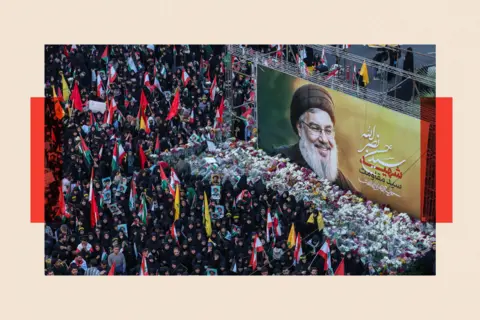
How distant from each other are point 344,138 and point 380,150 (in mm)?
1052

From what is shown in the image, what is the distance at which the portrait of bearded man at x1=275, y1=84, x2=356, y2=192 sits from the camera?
34.7m

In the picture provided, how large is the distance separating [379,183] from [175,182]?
510 centimetres

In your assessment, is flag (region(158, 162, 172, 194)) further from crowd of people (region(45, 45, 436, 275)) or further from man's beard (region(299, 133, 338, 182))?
man's beard (region(299, 133, 338, 182))

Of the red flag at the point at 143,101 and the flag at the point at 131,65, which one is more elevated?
the flag at the point at 131,65

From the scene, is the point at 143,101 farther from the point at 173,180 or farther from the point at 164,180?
the point at 173,180

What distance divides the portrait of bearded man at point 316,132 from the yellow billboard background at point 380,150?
18 cm

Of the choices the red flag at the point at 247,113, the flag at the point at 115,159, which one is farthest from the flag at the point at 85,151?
the red flag at the point at 247,113

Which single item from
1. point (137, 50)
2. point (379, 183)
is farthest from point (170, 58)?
point (379, 183)

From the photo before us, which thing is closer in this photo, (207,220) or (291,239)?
(291,239)

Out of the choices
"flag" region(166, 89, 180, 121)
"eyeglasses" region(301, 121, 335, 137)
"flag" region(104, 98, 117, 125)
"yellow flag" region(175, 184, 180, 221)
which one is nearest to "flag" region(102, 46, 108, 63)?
"flag" region(104, 98, 117, 125)

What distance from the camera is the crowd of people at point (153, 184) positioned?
110 feet

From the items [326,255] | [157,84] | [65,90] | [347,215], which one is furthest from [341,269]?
[65,90]
